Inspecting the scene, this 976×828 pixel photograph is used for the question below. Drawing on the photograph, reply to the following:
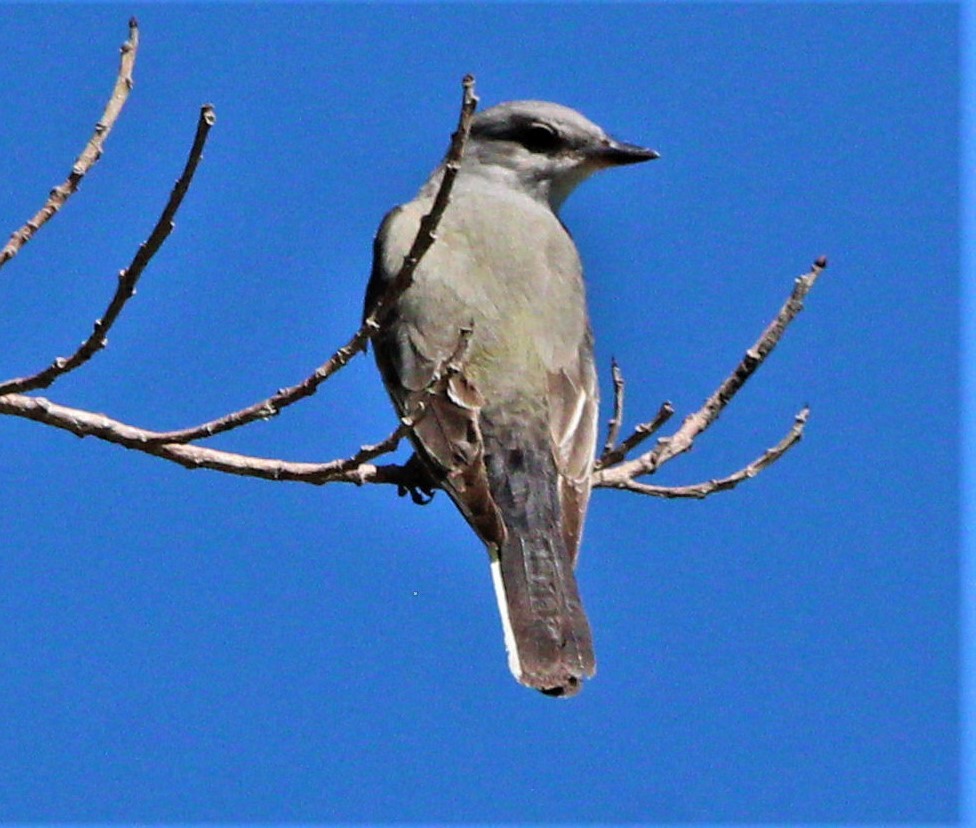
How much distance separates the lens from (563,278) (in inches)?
259

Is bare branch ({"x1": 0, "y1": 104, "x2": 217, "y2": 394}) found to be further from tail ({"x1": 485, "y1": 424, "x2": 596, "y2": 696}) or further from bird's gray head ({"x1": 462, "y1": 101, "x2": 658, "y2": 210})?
bird's gray head ({"x1": 462, "y1": 101, "x2": 658, "y2": 210})

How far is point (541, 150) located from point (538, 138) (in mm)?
60

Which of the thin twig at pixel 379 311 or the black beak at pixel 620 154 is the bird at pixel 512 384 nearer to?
the black beak at pixel 620 154

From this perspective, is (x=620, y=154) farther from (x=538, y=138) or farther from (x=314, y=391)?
(x=314, y=391)

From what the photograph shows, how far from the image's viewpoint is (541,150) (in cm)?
741

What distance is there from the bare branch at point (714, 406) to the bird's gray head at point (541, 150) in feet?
6.61

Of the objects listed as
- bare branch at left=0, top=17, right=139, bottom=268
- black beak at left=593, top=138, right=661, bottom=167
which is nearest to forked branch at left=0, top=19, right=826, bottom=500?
bare branch at left=0, top=17, right=139, bottom=268

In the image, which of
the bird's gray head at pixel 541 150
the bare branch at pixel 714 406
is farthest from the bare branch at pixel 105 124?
the bird's gray head at pixel 541 150

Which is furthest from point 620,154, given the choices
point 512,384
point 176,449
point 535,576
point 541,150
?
point 176,449

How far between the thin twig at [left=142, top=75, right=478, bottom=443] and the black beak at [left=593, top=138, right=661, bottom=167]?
3.24 metres

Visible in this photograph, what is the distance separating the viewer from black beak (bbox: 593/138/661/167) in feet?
23.7

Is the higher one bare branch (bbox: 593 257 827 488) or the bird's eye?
the bird's eye

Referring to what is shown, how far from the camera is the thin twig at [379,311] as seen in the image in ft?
12.1

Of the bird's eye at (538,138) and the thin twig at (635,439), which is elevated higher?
the bird's eye at (538,138)
